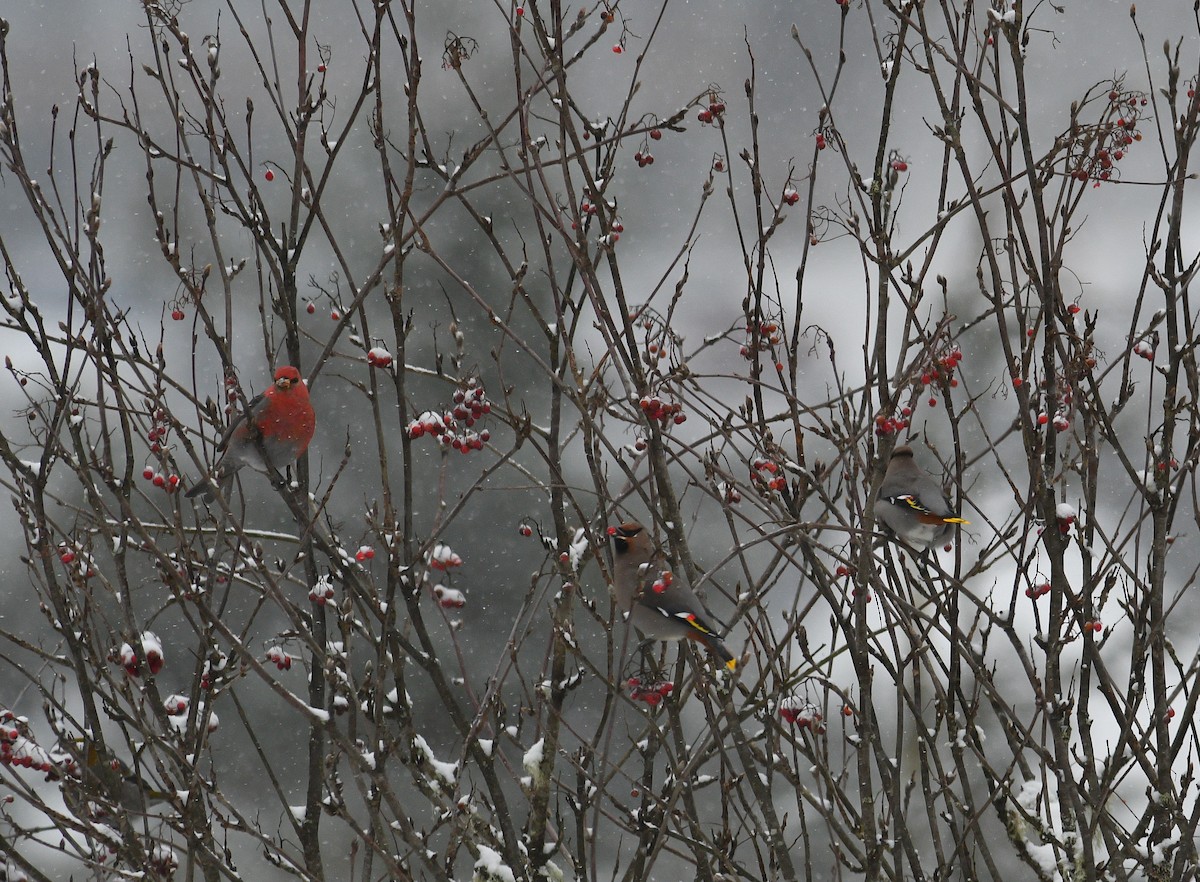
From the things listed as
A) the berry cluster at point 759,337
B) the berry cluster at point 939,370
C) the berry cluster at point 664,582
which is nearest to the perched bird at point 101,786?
the berry cluster at point 664,582

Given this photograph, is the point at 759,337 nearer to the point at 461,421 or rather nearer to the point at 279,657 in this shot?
the point at 461,421

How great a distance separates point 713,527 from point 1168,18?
6632 mm

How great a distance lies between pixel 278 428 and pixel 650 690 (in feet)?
4.13

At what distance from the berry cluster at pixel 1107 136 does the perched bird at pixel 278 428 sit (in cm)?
196

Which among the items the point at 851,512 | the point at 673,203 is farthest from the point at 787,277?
Answer: the point at 851,512

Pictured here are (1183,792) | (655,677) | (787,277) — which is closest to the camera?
(1183,792)

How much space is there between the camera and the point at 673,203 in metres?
9.04

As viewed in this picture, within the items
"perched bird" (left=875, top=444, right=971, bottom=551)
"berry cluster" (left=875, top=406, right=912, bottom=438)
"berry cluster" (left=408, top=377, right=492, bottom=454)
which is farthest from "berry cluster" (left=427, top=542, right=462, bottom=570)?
"perched bird" (left=875, top=444, right=971, bottom=551)

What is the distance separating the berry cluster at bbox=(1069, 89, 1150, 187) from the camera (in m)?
2.48

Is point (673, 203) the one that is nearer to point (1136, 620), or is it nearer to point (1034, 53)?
point (1034, 53)

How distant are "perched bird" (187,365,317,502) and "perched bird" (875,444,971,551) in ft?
5.87

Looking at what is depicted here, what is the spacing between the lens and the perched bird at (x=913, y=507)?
12.2 feet

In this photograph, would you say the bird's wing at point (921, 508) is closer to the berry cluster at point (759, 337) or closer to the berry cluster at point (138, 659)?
the berry cluster at point (759, 337)

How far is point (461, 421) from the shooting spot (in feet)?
9.79
